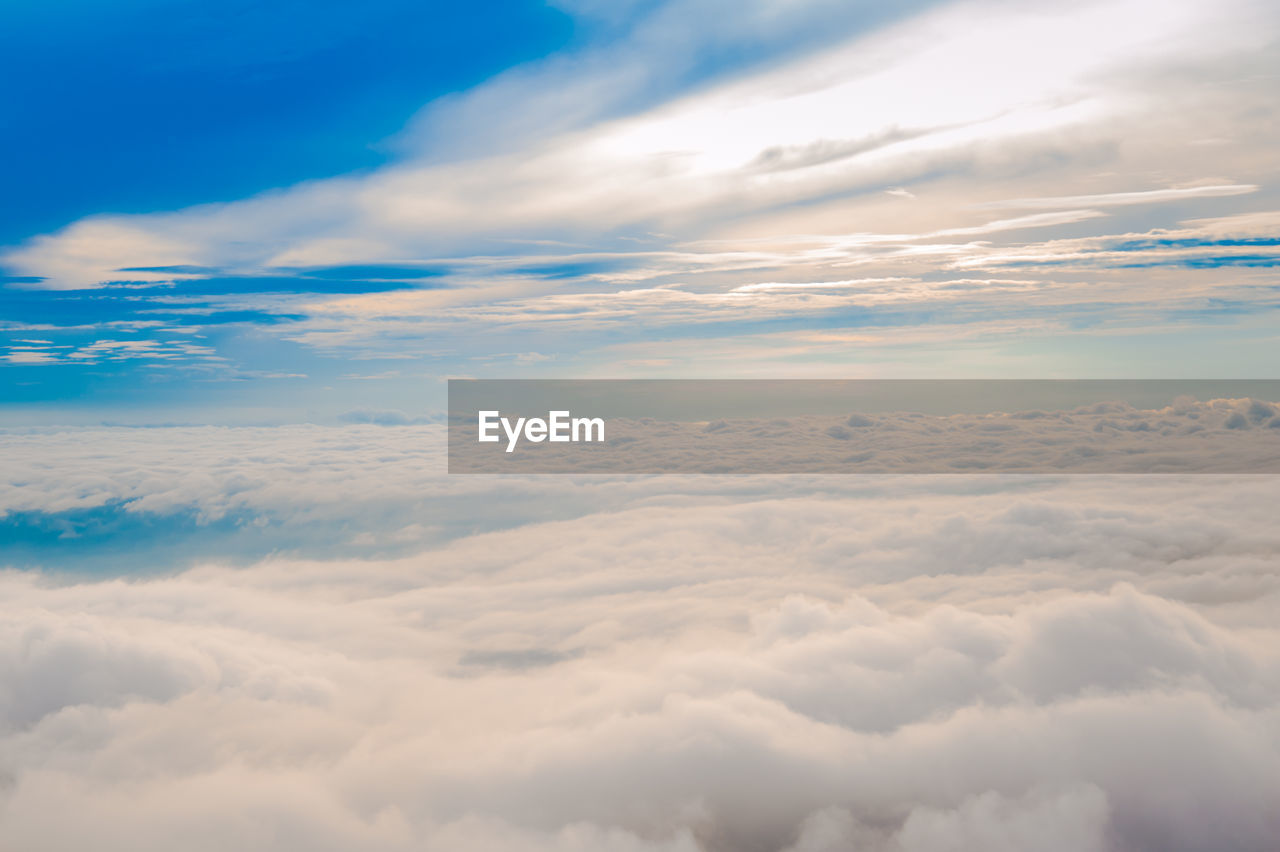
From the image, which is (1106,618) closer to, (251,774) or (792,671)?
(792,671)

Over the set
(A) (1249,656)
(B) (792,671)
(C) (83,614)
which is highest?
(A) (1249,656)

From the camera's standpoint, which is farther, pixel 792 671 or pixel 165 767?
pixel 165 767

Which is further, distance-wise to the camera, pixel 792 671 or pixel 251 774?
pixel 251 774

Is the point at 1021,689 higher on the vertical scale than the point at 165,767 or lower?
higher

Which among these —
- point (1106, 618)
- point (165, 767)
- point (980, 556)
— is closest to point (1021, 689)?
point (1106, 618)

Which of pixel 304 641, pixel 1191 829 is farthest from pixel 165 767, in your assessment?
pixel 1191 829

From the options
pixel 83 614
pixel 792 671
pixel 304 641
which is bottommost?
pixel 304 641

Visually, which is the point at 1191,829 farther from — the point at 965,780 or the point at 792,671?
the point at 792,671

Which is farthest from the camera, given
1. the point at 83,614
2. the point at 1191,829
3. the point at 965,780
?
the point at 83,614

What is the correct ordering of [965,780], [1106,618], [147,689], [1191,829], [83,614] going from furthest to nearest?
1. [83,614]
2. [147,689]
3. [1106,618]
4. [965,780]
5. [1191,829]
